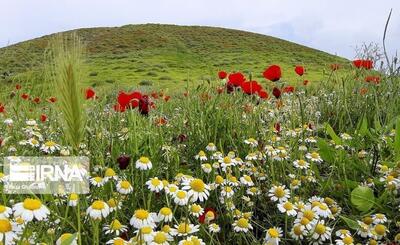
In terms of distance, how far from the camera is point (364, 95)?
5.07m

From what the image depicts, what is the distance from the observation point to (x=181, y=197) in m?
1.99

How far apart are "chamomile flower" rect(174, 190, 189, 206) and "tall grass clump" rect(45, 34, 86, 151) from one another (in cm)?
57

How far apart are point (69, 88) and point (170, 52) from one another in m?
70.8

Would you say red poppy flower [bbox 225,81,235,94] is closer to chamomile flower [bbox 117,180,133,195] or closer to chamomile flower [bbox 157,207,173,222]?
chamomile flower [bbox 117,180,133,195]

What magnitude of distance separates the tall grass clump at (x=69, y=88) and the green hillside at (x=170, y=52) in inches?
1918

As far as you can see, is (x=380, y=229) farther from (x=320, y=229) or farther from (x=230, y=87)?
(x=230, y=87)

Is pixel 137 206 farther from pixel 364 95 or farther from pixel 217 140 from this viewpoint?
pixel 364 95

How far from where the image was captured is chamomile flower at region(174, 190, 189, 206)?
77.2 inches

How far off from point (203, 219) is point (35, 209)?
2.57 ft

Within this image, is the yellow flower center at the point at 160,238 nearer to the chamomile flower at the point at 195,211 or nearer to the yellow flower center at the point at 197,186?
the yellow flower center at the point at 197,186

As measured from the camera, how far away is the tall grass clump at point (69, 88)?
1.55m

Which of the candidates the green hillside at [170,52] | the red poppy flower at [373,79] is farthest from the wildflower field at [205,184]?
the green hillside at [170,52]

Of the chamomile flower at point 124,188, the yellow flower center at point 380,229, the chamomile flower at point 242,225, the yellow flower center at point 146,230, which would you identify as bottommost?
the chamomile flower at point 242,225

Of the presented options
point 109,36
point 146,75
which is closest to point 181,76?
point 146,75
